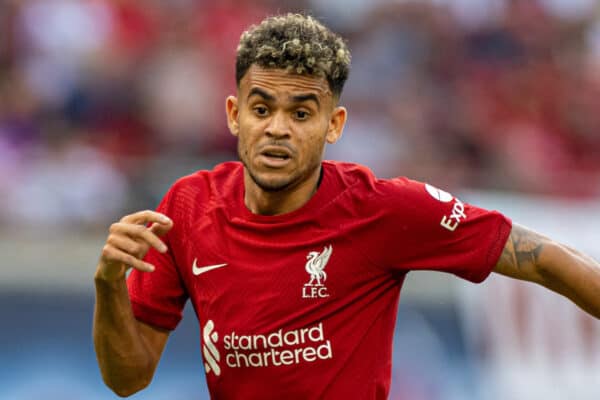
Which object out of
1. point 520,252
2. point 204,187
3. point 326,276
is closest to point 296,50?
point 204,187

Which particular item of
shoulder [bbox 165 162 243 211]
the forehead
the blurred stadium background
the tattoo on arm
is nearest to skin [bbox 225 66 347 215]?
the forehead

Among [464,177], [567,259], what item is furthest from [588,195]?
[567,259]

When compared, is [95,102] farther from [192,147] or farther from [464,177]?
[464,177]

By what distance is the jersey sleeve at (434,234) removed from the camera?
3902mm

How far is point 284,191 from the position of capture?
402cm

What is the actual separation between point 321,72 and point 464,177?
5.43 meters

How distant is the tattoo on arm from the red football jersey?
0.03 metres

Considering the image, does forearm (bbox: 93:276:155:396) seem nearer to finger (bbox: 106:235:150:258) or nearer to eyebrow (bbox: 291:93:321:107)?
finger (bbox: 106:235:150:258)

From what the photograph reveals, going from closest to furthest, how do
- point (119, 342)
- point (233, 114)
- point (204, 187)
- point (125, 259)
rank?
point (125, 259)
point (119, 342)
point (233, 114)
point (204, 187)

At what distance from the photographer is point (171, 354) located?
823cm

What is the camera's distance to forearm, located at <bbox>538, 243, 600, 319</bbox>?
12.6 feet

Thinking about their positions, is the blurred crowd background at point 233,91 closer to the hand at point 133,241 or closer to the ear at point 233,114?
the ear at point 233,114

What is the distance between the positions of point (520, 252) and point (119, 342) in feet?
4.82

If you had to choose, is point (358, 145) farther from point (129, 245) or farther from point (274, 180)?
point (129, 245)
